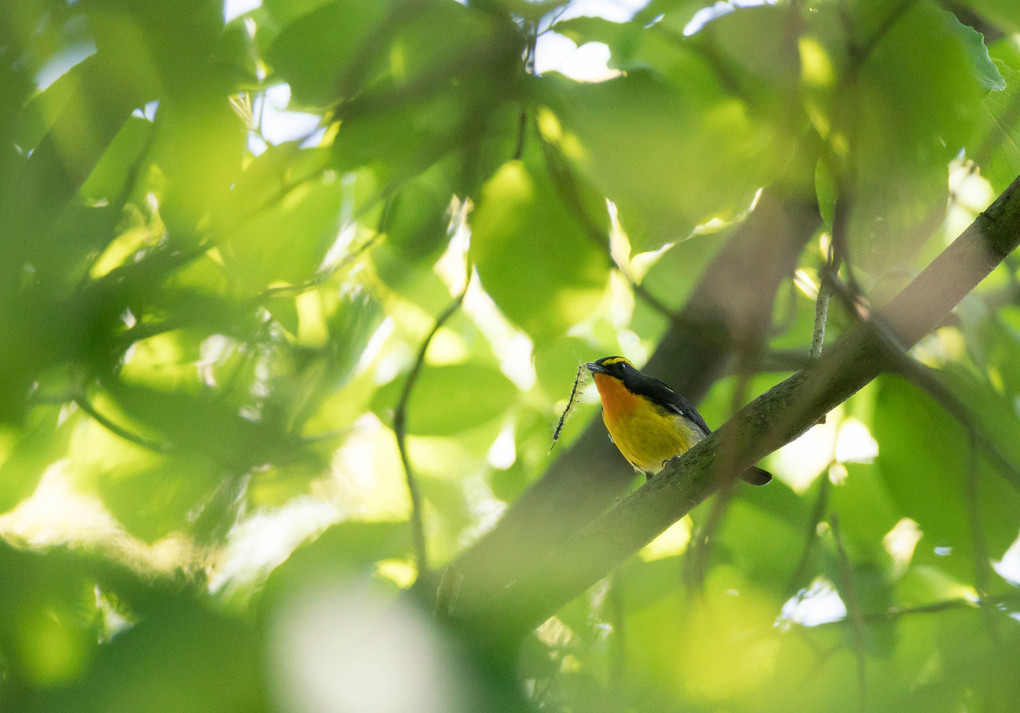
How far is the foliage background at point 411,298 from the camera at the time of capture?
68cm

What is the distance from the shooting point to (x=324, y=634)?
66 centimetres

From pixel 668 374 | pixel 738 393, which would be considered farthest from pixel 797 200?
pixel 668 374

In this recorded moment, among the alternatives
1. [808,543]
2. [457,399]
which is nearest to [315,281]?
[457,399]

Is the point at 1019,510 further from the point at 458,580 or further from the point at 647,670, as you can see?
the point at 458,580

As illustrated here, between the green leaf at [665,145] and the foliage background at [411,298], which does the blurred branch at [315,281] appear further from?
the green leaf at [665,145]

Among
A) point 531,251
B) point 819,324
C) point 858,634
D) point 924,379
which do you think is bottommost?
point 858,634

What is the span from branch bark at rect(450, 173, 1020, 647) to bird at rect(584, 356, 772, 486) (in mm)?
1405

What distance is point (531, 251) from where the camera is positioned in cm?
158

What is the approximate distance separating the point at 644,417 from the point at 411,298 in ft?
7.41

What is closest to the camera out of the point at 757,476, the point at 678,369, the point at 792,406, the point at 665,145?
the point at 665,145

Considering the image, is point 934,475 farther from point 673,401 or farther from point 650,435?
point 650,435

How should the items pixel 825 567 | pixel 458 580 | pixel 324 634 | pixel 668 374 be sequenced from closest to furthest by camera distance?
pixel 324 634 → pixel 458 580 → pixel 825 567 → pixel 668 374

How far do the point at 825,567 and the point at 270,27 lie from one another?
2.09m

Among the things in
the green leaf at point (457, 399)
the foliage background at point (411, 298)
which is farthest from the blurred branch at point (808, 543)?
the green leaf at point (457, 399)
